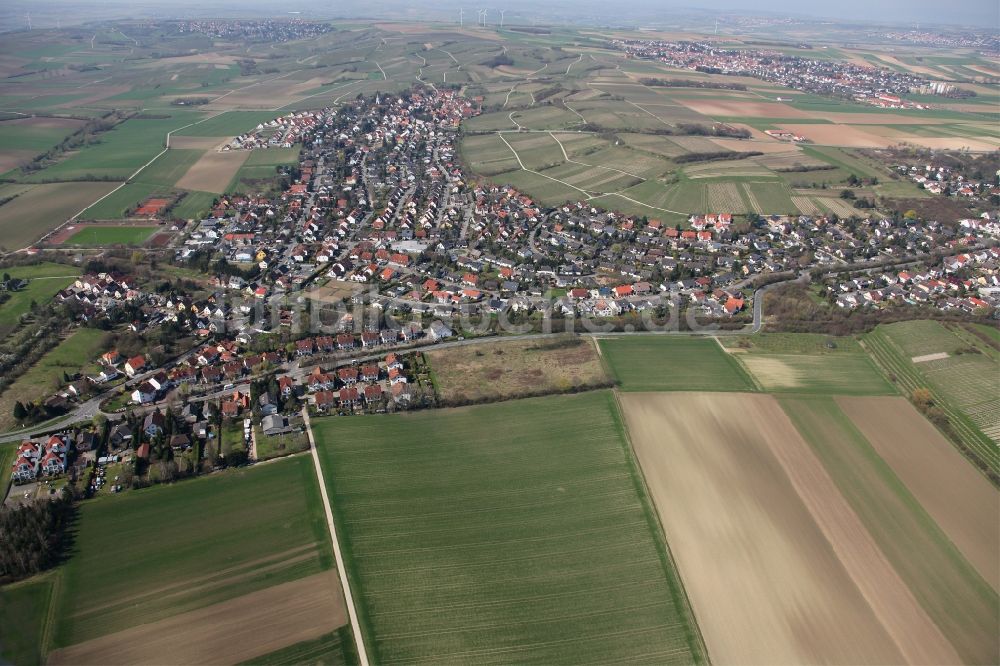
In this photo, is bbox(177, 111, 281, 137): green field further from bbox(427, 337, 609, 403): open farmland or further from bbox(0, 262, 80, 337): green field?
bbox(427, 337, 609, 403): open farmland

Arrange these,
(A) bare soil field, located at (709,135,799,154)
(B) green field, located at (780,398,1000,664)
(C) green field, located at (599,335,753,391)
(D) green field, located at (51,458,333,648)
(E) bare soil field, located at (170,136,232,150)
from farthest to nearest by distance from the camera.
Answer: (E) bare soil field, located at (170,136,232,150) → (A) bare soil field, located at (709,135,799,154) → (C) green field, located at (599,335,753,391) → (D) green field, located at (51,458,333,648) → (B) green field, located at (780,398,1000,664)

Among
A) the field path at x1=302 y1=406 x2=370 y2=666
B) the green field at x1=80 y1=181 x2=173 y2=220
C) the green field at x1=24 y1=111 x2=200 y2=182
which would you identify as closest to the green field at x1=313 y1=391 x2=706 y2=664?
the field path at x1=302 y1=406 x2=370 y2=666

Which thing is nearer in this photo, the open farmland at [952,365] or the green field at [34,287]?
the open farmland at [952,365]

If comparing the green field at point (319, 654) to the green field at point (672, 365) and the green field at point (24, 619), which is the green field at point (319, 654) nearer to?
the green field at point (24, 619)

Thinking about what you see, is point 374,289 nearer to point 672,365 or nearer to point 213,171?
point 672,365

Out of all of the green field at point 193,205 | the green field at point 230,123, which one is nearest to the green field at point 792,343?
the green field at point 193,205

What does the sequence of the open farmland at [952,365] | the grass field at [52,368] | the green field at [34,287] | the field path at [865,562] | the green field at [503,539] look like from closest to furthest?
the green field at [503,539]
the field path at [865,562]
the open farmland at [952,365]
the grass field at [52,368]
the green field at [34,287]

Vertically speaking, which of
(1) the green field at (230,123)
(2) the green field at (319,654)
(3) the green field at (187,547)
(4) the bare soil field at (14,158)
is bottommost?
(2) the green field at (319,654)
